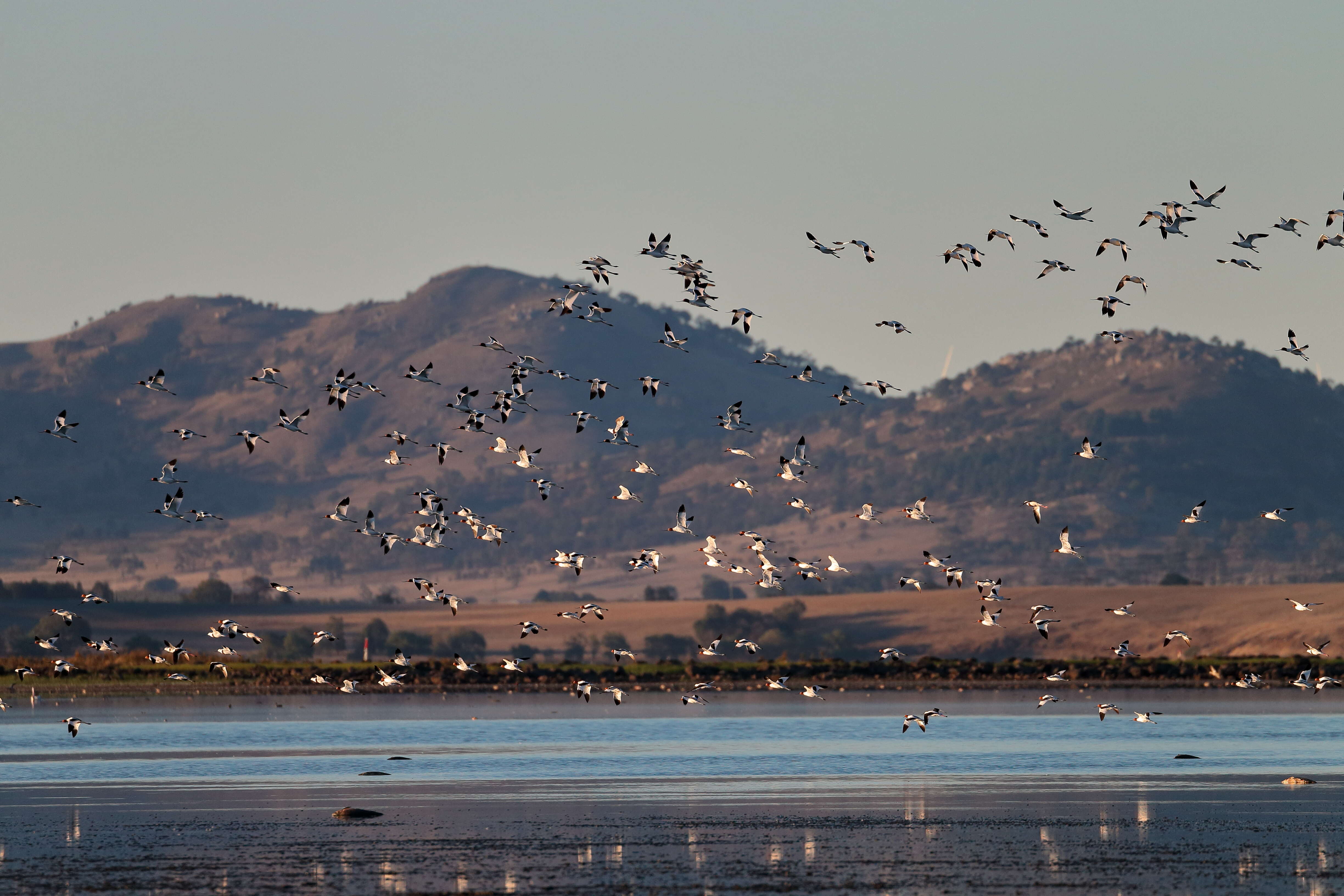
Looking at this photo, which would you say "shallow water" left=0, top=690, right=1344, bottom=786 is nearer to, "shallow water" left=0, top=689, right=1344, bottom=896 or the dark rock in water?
"shallow water" left=0, top=689, right=1344, bottom=896

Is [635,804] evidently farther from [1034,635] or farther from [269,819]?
[1034,635]

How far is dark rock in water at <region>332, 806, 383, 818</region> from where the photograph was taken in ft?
139

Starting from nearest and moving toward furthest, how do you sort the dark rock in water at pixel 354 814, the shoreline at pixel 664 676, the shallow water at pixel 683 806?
the shallow water at pixel 683 806, the dark rock in water at pixel 354 814, the shoreline at pixel 664 676

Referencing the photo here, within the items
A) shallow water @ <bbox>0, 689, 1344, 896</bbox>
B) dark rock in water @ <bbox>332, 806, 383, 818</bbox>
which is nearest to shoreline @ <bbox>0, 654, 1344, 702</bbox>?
shallow water @ <bbox>0, 689, 1344, 896</bbox>

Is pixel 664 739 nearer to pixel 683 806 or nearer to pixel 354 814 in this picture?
pixel 683 806

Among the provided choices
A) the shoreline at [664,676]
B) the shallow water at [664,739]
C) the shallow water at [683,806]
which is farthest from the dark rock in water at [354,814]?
the shoreline at [664,676]

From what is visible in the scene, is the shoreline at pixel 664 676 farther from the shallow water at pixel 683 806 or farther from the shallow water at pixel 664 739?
the shallow water at pixel 683 806

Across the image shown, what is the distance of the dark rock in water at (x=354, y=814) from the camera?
4250 centimetres

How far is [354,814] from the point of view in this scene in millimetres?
42625

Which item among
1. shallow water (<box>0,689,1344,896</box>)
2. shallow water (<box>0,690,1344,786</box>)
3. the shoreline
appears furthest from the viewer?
the shoreline

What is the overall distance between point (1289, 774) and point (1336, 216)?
13582mm

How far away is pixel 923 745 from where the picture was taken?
62156 mm

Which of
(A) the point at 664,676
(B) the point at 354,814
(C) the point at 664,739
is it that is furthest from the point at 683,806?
(A) the point at 664,676

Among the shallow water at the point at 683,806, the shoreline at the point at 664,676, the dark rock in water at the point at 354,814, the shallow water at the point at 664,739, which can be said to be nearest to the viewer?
the shallow water at the point at 683,806
